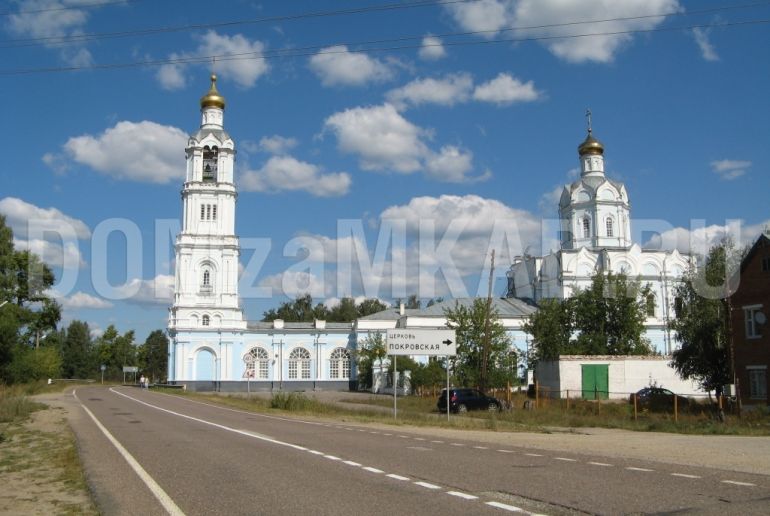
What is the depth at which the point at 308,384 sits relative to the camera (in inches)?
3061

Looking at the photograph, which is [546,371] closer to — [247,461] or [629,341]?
[629,341]

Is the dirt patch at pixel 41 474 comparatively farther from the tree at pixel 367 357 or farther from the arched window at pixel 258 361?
the arched window at pixel 258 361

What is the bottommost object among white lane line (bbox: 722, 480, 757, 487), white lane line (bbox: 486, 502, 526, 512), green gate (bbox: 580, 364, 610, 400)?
white lane line (bbox: 722, 480, 757, 487)

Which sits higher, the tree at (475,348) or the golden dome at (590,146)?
the golden dome at (590,146)

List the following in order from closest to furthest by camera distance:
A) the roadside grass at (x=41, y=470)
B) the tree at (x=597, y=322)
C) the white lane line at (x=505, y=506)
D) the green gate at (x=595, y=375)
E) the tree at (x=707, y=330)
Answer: the white lane line at (x=505, y=506), the roadside grass at (x=41, y=470), the tree at (x=707, y=330), the green gate at (x=595, y=375), the tree at (x=597, y=322)

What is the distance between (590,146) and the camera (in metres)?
75.2

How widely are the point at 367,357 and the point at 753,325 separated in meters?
42.3

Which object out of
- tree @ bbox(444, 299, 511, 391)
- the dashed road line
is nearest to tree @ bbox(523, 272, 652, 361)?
tree @ bbox(444, 299, 511, 391)

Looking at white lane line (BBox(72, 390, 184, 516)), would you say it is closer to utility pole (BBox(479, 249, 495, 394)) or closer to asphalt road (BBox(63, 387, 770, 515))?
asphalt road (BBox(63, 387, 770, 515))

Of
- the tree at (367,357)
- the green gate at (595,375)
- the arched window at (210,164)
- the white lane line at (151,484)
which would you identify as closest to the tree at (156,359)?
the arched window at (210,164)

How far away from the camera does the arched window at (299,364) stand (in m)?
78.7

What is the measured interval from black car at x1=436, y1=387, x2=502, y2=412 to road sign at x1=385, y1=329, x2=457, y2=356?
303 inches

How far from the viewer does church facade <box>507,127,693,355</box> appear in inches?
2869

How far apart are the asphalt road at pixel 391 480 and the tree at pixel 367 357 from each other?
164 ft
